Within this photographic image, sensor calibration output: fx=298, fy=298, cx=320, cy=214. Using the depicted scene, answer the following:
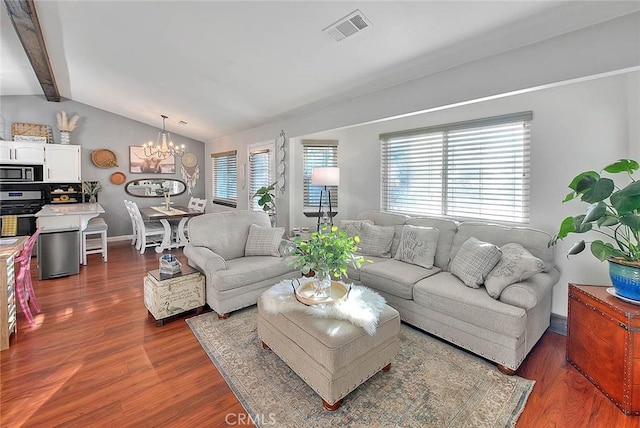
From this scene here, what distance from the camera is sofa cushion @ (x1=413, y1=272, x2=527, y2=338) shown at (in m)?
2.13

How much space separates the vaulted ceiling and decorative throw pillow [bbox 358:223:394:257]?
1.62 meters

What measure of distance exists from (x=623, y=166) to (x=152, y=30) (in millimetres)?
4018

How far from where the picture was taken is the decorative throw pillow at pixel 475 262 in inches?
99.3

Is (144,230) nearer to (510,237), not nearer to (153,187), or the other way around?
(153,187)

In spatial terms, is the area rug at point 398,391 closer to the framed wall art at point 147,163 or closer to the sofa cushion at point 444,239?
the sofa cushion at point 444,239

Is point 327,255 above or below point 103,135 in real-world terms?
below

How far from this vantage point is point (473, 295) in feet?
7.86

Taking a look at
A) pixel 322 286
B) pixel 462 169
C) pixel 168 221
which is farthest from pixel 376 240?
pixel 168 221

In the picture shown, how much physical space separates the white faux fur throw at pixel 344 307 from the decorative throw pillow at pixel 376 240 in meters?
1.16

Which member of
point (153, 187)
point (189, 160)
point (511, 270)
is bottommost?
point (511, 270)

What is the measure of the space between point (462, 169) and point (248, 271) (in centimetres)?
272

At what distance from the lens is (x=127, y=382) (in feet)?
6.87

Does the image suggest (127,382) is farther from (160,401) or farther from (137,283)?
(137,283)

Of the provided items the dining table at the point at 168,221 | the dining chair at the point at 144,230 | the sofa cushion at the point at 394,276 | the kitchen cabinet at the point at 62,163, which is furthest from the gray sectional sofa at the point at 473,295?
the kitchen cabinet at the point at 62,163
